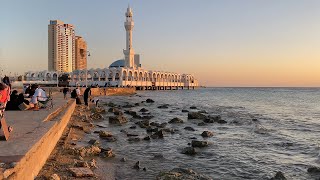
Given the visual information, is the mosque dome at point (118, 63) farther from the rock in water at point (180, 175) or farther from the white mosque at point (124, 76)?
the rock in water at point (180, 175)

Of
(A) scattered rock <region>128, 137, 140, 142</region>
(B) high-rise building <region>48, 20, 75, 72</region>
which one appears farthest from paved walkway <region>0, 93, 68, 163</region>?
(B) high-rise building <region>48, 20, 75, 72</region>

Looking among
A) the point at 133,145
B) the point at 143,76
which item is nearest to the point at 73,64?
the point at 143,76

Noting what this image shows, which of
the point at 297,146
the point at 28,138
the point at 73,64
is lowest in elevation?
the point at 297,146

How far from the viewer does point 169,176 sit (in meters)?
8.80

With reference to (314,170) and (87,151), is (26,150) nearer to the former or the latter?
(87,151)

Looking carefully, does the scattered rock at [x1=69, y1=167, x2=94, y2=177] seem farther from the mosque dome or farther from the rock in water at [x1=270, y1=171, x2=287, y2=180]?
the mosque dome

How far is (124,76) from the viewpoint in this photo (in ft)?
433

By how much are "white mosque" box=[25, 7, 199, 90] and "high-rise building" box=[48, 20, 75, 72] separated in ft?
89.3

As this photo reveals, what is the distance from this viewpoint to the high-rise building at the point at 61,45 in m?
175

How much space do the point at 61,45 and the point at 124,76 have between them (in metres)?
65.6

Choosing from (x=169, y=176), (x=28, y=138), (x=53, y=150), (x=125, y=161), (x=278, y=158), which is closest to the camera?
(x=28, y=138)

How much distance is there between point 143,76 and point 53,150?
450 ft

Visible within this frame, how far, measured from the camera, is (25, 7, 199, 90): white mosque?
129m

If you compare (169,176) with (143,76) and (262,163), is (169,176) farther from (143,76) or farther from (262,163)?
(143,76)
